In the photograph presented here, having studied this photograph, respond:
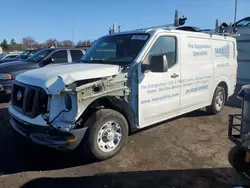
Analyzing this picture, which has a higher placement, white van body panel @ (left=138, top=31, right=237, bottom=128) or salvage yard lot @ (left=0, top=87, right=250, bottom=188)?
white van body panel @ (left=138, top=31, right=237, bottom=128)

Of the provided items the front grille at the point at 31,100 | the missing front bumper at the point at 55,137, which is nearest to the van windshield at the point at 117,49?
the front grille at the point at 31,100

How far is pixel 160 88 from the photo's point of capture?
4848 millimetres

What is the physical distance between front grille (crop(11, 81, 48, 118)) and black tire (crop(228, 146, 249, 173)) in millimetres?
2683

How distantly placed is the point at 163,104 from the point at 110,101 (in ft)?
4.05

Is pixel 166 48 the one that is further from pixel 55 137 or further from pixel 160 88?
pixel 55 137

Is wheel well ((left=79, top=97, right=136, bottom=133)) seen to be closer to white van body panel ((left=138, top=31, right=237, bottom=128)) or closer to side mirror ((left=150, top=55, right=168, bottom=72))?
white van body panel ((left=138, top=31, right=237, bottom=128))

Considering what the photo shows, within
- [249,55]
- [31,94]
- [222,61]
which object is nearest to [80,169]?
[31,94]

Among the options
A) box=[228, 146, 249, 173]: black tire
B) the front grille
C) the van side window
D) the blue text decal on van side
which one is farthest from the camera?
the blue text decal on van side

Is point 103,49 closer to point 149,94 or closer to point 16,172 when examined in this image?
point 149,94

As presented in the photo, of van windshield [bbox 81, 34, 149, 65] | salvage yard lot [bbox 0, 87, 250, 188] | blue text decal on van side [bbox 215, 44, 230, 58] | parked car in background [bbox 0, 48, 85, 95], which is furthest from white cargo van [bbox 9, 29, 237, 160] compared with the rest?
parked car in background [bbox 0, 48, 85, 95]

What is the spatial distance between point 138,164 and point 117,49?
88.8 inches

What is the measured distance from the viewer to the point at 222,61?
664cm

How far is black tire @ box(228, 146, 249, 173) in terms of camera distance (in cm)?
288

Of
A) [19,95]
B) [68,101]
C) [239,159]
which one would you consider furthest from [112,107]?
[239,159]
